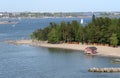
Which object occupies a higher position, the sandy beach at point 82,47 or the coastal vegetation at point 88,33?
the coastal vegetation at point 88,33

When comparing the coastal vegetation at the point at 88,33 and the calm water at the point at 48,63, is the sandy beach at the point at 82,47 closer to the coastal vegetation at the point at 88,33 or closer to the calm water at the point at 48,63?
the coastal vegetation at the point at 88,33

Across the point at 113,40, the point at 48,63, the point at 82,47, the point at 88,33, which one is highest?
the point at 88,33

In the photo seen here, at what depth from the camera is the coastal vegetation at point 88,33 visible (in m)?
63.6

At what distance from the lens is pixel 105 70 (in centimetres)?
4241

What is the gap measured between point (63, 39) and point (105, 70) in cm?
2877

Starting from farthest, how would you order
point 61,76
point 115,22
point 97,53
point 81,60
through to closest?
point 115,22 → point 97,53 → point 81,60 → point 61,76

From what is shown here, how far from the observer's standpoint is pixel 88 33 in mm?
65438

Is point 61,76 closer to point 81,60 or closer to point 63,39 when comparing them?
point 81,60

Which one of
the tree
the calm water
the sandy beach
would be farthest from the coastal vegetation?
the calm water

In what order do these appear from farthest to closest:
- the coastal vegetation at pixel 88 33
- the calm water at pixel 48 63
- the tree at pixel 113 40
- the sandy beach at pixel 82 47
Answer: the coastal vegetation at pixel 88 33 → the tree at pixel 113 40 → the sandy beach at pixel 82 47 → the calm water at pixel 48 63

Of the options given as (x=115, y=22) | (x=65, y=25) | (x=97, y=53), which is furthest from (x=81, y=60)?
(x=65, y=25)

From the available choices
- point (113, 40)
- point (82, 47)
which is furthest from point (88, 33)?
point (113, 40)

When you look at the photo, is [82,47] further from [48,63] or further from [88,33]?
[48,63]

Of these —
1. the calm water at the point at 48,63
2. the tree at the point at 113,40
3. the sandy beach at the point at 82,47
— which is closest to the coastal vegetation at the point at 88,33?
the tree at the point at 113,40
